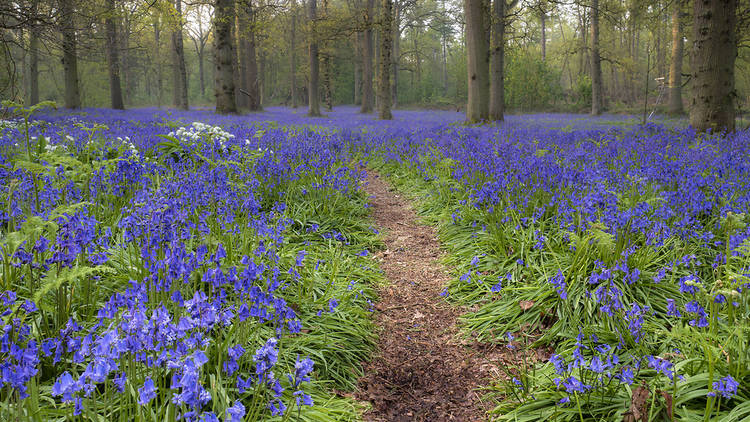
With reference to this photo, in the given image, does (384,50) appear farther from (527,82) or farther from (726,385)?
(726,385)

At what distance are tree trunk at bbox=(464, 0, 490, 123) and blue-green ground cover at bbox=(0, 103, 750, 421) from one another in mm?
7014

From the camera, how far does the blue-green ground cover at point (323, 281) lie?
1.68 metres

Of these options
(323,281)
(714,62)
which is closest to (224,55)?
(714,62)

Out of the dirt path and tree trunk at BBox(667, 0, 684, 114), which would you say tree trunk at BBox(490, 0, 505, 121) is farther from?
the dirt path

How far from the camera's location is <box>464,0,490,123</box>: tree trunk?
1259 cm

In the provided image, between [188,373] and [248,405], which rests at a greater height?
Result: [188,373]

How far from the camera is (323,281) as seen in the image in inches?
149

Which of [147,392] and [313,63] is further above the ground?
[313,63]

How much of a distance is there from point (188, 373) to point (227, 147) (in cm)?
591

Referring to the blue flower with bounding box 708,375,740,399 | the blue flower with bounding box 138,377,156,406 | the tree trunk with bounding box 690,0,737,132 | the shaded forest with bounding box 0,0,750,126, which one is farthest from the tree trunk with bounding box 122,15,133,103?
the blue flower with bounding box 708,375,740,399

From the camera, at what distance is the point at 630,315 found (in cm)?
237

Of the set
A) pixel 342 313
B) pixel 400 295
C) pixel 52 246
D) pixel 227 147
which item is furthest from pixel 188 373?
pixel 227 147

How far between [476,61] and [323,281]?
1120cm

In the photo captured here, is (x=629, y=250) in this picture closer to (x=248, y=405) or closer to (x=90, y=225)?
(x=248, y=405)
